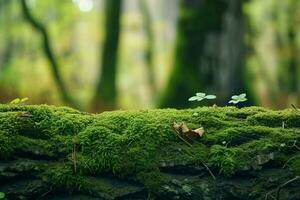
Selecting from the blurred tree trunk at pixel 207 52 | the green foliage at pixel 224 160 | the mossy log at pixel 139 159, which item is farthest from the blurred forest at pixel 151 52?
the green foliage at pixel 224 160

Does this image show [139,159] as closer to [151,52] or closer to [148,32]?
[148,32]

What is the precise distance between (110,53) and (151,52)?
1050cm

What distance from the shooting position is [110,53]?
13.8 metres

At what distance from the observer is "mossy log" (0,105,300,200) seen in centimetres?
270

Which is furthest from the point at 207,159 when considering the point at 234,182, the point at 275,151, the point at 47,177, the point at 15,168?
the point at 15,168

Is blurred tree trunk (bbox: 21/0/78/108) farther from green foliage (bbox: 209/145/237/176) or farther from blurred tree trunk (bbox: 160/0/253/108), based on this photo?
green foliage (bbox: 209/145/237/176)

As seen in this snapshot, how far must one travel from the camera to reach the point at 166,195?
270 cm

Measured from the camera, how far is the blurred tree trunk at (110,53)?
13.4 m

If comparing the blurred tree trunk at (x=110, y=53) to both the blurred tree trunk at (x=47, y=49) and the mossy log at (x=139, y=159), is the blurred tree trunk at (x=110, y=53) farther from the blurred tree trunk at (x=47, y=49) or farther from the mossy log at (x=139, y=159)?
the mossy log at (x=139, y=159)

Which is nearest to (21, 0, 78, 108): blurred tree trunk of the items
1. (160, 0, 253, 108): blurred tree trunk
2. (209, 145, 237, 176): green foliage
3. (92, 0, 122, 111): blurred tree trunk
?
(92, 0, 122, 111): blurred tree trunk

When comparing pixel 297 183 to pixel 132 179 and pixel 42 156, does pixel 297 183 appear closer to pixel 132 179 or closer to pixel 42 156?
pixel 132 179

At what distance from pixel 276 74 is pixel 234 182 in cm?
2019

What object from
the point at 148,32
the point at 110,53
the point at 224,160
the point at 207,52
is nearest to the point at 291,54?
the point at 148,32

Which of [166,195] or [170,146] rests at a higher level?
[170,146]
